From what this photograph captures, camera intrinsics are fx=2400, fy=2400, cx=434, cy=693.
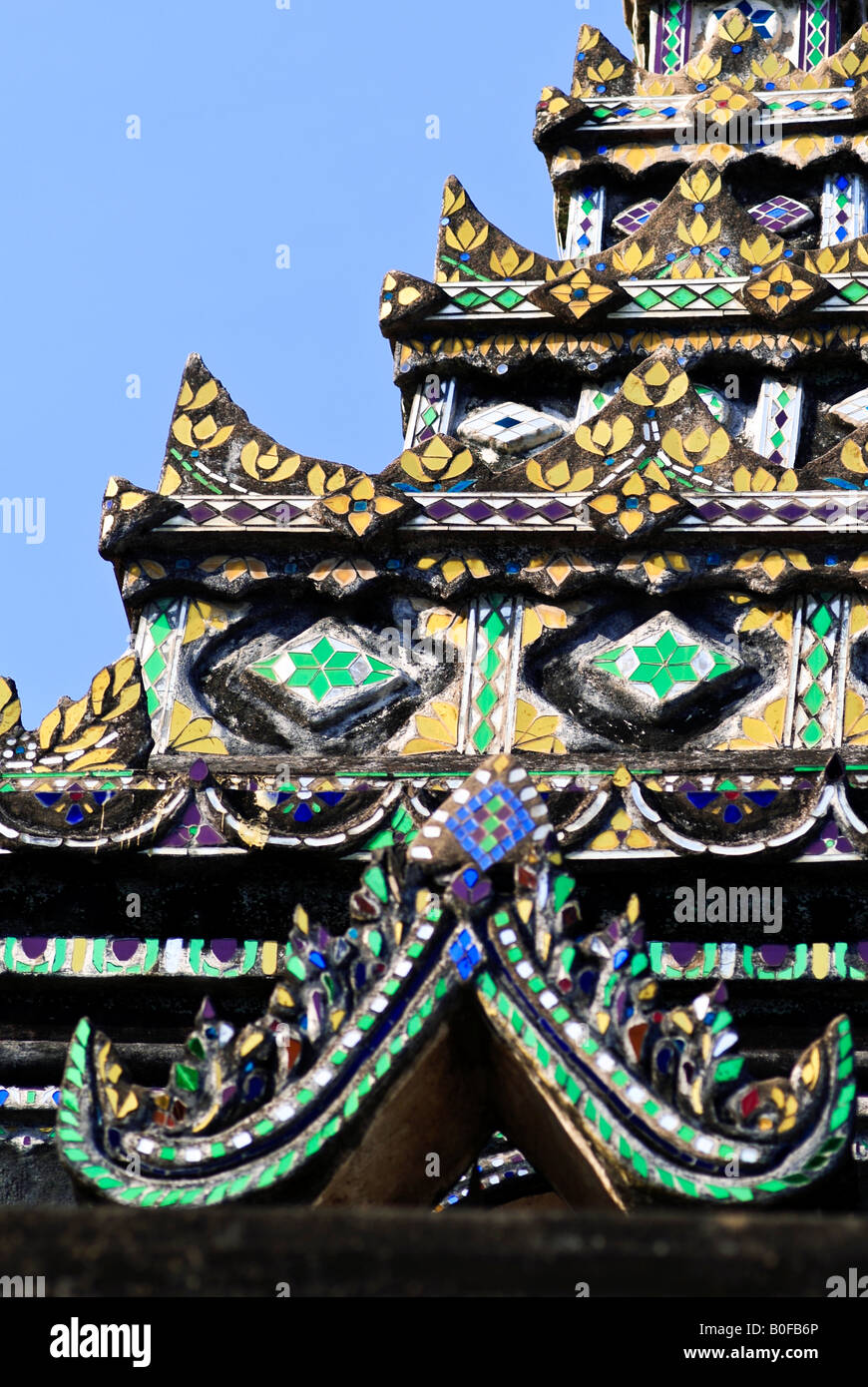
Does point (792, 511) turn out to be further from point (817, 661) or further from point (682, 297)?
point (682, 297)

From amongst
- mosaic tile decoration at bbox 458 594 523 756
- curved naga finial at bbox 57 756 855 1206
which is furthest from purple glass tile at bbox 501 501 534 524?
curved naga finial at bbox 57 756 855 1206

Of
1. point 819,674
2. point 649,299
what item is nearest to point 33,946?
point 819,674

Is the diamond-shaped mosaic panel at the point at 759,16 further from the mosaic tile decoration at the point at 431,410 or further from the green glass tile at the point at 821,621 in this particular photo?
the green glass tile at the point at 821,621

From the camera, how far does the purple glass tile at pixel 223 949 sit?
6922 mm

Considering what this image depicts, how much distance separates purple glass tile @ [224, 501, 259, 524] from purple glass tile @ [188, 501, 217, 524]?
2.4 inches

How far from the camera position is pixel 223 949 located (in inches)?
273

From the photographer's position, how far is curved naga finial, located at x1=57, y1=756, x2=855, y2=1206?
5.41m

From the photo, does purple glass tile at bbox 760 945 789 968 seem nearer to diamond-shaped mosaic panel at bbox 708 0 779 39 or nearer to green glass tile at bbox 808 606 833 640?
green glass tile at bbox 808 606 833 640

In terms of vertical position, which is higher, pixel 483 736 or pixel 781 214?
pixel 781 214

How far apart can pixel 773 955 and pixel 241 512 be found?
306 centimetres

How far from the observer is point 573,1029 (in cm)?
562

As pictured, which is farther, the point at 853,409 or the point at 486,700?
the point at 853,409
